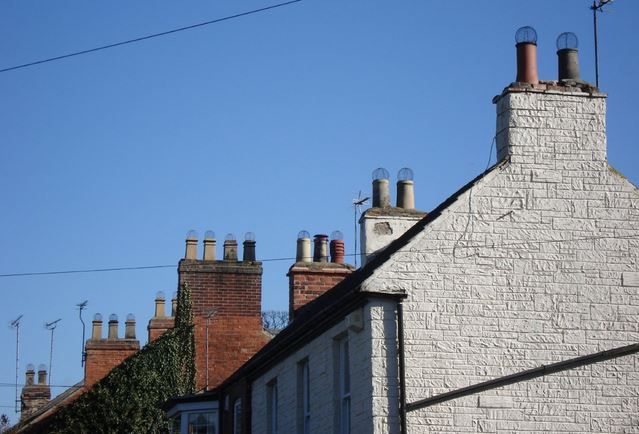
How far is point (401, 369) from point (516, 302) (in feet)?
6.86

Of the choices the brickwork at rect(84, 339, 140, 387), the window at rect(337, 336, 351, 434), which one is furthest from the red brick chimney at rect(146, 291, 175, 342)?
the window at rect(337, 336, 351, 434)

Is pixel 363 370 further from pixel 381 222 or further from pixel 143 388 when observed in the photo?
pixel 143 388

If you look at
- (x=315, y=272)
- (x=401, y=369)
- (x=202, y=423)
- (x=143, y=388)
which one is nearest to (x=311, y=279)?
(x=315, y=272)

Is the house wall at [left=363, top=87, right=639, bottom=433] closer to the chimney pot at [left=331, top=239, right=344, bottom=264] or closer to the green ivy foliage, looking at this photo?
the chimney pot at [left=331, top=239, right=344, bottom=264]

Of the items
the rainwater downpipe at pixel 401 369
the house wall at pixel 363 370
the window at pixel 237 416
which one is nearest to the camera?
the rainwater downpipe at pixel 401 369

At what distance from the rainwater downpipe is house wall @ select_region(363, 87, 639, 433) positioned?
133 mm

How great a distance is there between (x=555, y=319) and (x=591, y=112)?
11.5 feet

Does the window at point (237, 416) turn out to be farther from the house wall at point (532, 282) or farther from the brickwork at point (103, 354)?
the brickwork at point (103, 354)

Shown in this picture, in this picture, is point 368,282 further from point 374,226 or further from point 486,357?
point 374,226

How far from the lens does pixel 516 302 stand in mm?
18812

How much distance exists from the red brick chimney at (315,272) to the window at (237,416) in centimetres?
274

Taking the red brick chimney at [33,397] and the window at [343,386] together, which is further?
the red brick chimney at [33,397]

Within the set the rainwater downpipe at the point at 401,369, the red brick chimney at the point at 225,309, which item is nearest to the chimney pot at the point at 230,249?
the red brick chimney at the point at 225,309

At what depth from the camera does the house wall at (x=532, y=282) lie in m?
Result: 18.3
